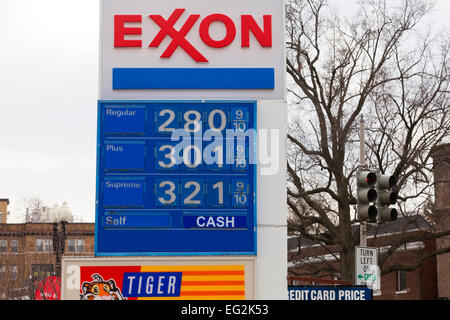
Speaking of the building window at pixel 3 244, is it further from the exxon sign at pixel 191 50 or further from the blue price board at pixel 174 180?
the blue price board at pixel 174 180

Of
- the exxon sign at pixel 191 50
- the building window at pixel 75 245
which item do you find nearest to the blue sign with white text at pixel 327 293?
the exxon sign at pixel 191 50

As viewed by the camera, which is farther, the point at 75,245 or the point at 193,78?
the point at 75,245

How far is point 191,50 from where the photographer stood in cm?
1088

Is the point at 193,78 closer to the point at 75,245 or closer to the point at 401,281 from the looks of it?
the point at 401,281

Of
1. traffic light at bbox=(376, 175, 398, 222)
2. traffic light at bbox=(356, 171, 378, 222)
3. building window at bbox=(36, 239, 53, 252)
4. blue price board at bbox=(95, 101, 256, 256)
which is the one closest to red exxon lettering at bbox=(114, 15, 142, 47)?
blue price board at bbox=(95, 101, 256, 256)

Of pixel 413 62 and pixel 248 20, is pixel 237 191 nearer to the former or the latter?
pixel 248 20

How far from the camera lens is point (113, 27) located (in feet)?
35.9

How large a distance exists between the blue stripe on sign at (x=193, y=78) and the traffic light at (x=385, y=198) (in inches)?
199

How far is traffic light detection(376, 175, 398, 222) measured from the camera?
579 inches

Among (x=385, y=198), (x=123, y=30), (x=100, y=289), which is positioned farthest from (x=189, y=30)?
(x=385, y=198)

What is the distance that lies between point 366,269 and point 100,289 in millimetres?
8028

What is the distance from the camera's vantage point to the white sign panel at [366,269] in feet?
52.6
